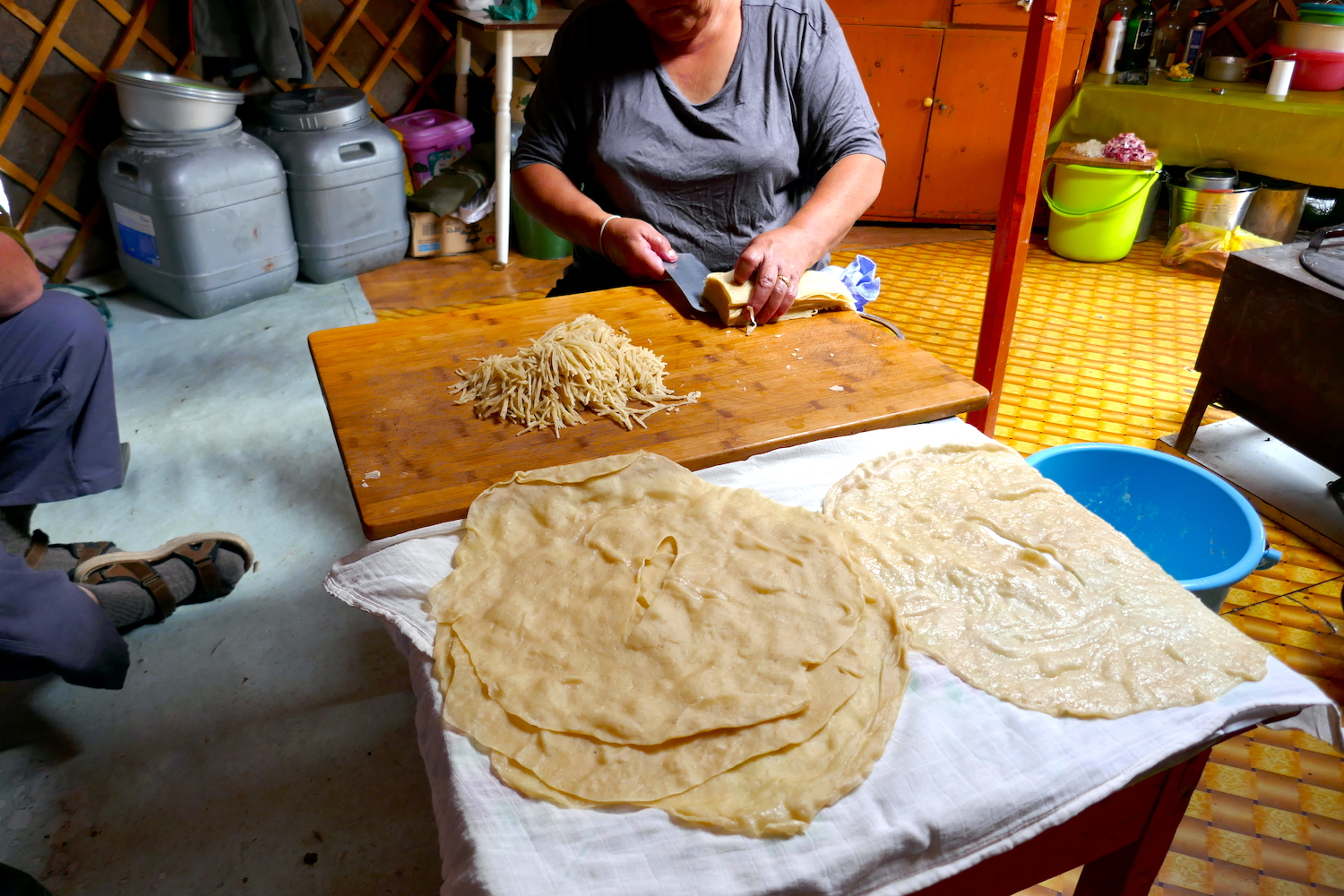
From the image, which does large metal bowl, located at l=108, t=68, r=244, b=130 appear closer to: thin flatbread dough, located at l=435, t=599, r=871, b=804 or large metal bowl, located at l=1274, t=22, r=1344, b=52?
thin flatbread dough, located at l=435, t=599, r=871, b=804

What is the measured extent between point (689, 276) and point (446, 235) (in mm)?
2492

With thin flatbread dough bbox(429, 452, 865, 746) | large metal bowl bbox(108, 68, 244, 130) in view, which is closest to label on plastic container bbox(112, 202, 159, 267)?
large metal bowl bbox(108, 68, 244, 130)

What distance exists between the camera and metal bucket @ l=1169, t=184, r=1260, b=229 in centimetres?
357

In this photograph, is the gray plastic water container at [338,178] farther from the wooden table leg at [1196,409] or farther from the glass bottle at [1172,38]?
the glass bottle at [1172,38]

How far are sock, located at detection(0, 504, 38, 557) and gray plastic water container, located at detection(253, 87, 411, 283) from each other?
1.86 meters

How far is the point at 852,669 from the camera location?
0.78 meters

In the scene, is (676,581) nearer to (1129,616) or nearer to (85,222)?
(1129,616)

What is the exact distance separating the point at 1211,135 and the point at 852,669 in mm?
3963

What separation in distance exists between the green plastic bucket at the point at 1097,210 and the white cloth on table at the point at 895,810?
331 cm

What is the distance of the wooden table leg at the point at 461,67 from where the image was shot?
364cm

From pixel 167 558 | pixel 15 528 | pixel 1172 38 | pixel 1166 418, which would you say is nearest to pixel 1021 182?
Answer: pixel 1166 418

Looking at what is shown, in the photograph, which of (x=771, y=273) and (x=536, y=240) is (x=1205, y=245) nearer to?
(x=536, y=240)

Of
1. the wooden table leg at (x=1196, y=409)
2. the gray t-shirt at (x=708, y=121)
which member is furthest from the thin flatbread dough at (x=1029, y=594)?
the wooden table leg at (x=1196, y=409)

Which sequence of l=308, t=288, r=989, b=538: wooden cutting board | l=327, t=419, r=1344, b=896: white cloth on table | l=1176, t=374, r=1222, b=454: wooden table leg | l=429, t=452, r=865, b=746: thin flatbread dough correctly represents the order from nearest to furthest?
l=327, t=419, r=1344, b=896: white cloth on table < l=429, t=452, r=865, b=746: thin flatbread dough < l=308, t=288, r=989, b=538: wooden cutting board < l=1176, t=374, r=1222, b=454: wooden table leg
